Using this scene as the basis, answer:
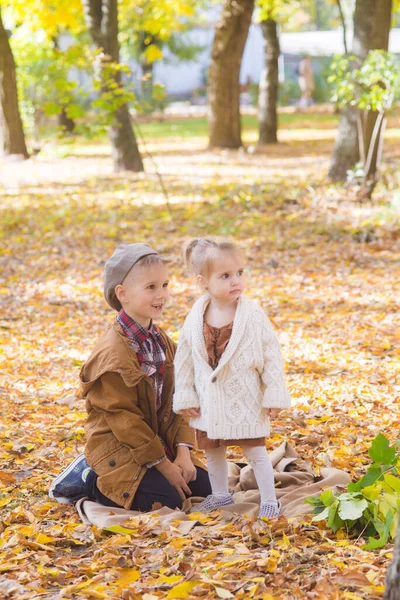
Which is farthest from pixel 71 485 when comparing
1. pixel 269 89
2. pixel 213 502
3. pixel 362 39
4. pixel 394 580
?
pixel 269 89

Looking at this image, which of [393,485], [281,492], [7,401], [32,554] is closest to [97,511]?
[32,554]

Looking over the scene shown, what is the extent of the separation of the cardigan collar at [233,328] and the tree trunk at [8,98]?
1519 cm

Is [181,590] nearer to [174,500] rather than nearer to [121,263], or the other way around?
[174,500]

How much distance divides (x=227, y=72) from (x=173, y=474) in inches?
A: 576

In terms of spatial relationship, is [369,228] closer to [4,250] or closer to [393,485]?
[4,250]

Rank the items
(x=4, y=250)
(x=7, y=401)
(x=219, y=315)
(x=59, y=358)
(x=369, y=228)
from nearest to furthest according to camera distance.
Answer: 1. (x=219, y=315)
2. (x=7, y=401)
3. (x=59, y=358)
4. (x=369, y=228)
5. (x=4, y=250)

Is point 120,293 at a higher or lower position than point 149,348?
higher

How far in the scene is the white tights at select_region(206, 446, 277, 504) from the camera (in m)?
3.84

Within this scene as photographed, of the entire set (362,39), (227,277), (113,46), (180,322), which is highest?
(113,46)

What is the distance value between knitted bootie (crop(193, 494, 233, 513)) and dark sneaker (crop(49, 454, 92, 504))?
0.61 meters

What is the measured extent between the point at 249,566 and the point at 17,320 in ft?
19.2

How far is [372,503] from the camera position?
3.38m

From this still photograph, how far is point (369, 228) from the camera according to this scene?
10750 millimetres

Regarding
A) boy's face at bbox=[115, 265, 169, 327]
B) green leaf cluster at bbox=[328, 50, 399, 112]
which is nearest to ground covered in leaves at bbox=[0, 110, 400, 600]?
boy's face at bbox=[115, 265, 169, 327]
